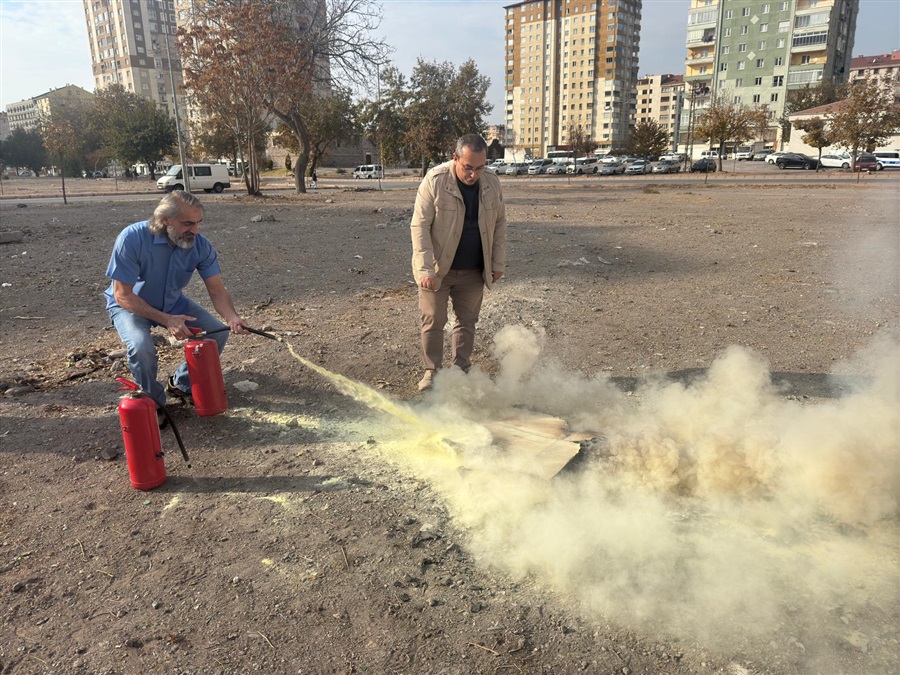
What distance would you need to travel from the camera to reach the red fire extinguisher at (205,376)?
371 cm

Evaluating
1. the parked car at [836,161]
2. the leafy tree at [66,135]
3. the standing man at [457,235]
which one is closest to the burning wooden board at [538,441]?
the standing man at [457,235]

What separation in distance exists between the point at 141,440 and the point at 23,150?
88288 millimetres

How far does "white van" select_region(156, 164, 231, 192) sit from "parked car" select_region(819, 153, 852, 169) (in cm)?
3868

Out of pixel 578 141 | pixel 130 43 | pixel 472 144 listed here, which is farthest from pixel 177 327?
pixel 130 43

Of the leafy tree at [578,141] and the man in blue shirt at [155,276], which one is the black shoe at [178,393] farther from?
the leafy tree at [578,141]

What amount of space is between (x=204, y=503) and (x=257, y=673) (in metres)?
1.19

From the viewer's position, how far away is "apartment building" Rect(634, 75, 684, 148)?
113 m

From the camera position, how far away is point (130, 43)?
99.1 m

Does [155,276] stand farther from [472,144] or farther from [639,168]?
[639,168]

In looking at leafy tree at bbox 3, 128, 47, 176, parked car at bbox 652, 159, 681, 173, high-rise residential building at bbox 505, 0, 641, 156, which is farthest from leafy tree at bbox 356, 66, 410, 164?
high-rise residential building at bbox 505, 0, 641, 156

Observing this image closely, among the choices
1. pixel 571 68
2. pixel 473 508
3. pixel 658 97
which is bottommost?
pixel 473 508

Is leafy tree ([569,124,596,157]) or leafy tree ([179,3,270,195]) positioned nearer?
leafy tree ([179,3,270,195])

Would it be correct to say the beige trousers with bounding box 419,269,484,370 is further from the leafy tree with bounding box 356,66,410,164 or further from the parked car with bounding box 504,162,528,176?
the parked car with bounding box 504,162,528,176

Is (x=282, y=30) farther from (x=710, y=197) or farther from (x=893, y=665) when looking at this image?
(x=893, y=665)
